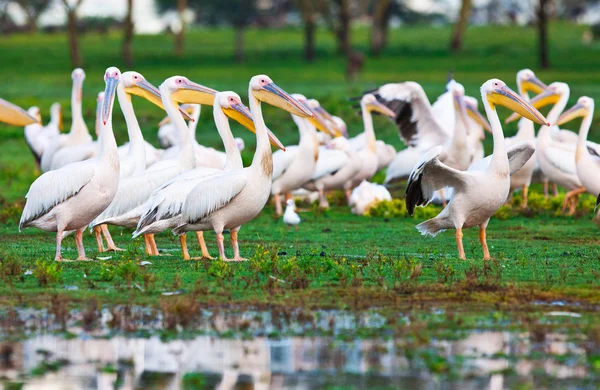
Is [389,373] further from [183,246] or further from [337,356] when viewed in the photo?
[183,246]

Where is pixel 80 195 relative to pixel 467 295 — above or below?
above

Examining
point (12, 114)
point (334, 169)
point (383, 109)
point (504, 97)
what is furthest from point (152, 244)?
point (383, 109)

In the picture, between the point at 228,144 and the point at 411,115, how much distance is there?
6.20m

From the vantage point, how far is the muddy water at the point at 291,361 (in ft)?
17.8

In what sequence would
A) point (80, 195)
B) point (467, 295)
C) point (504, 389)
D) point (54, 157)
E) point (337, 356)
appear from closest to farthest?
point (504, 389)
point (337, 356)
point (467, 295)
point (80, 195)
point (54, 157)

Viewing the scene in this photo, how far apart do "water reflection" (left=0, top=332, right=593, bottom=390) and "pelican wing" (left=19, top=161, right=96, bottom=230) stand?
8.74 ft

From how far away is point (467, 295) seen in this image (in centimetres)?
746

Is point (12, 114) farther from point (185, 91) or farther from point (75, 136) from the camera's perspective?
point (75, 136)

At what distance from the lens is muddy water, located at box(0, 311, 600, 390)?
214 inches

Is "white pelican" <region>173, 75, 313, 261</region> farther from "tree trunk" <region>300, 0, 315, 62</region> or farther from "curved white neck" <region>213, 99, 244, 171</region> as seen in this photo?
"tree trunk" <region>300, 0, 315, 62</region>

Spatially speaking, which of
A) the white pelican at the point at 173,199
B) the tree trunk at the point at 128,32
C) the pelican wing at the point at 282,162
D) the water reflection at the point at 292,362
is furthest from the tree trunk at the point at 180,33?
the water reflection at the point at 292,362

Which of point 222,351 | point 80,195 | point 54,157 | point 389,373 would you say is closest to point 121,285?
point 80,195

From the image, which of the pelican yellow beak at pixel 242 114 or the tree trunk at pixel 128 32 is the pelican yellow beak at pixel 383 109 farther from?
the tree trunk at pixel 128 32

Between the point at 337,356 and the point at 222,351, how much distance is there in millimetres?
612
